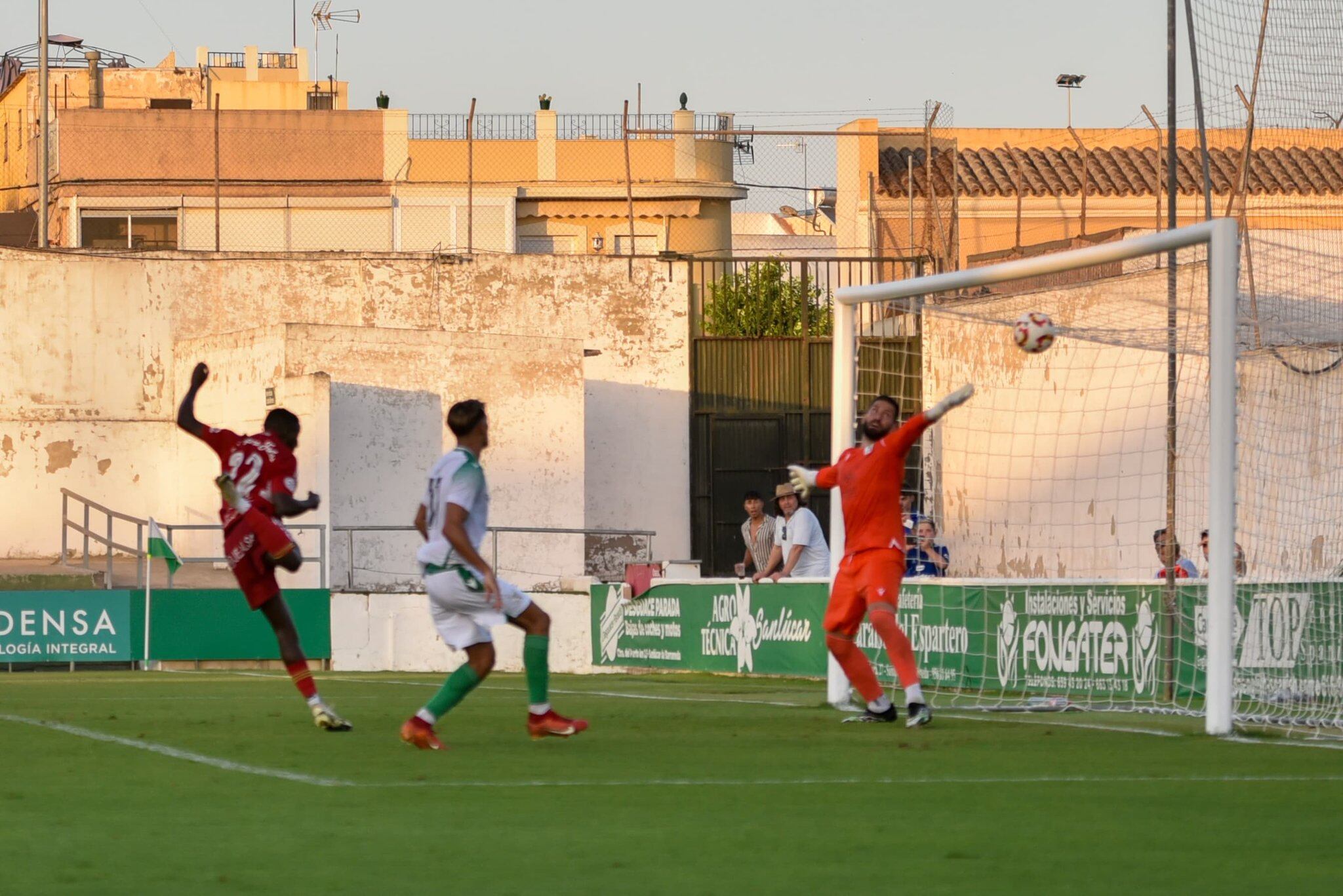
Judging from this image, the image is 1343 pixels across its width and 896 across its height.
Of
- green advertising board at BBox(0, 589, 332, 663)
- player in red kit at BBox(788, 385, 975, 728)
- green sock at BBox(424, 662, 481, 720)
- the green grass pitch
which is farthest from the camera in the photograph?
green advertising board at BBox(0, 589, 332, 663)

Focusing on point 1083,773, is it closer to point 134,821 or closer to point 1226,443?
point 1226,443

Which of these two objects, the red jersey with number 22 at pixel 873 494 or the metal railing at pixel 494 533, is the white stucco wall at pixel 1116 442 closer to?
the red jersey with number 22 at pixel 873 494

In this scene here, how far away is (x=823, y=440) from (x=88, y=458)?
1379 cm

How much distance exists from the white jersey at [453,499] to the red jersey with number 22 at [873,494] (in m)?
2.22

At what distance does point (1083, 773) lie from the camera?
28.4 ft

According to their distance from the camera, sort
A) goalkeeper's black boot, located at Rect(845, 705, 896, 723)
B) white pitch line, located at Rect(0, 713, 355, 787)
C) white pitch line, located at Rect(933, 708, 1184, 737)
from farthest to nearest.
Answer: goalkeeper's black boot, located at Rect(845, 705, 896, 723) → white pitch line, located at Rect(933, 708, 1184, 737) → white pitch line, located at Rect(0, 713, 355, 787)

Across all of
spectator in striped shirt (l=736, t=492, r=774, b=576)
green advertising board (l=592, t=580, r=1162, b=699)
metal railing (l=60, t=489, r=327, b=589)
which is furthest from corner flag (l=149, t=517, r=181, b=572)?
spectator in striped shirt (l=736, t=492, r=774, b=576)

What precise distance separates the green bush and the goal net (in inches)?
780

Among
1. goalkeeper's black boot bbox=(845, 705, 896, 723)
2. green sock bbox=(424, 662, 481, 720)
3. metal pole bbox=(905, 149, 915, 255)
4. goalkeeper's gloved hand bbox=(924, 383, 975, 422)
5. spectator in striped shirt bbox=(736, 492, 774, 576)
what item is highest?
metal pole bbox=(905, 149, 915, 255)

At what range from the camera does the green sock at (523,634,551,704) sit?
392 inches

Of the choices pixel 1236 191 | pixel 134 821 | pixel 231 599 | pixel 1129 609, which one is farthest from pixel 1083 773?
pixel 1236 191

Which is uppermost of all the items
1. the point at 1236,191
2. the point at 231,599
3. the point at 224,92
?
the point at 224,92

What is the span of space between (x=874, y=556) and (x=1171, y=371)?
23.7ft

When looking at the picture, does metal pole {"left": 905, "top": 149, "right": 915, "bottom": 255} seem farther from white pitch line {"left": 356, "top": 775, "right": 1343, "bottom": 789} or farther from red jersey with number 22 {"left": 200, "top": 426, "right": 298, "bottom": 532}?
white pitch line {"left": 356, "top": 775, "right": 1343, "bottom": 789}
